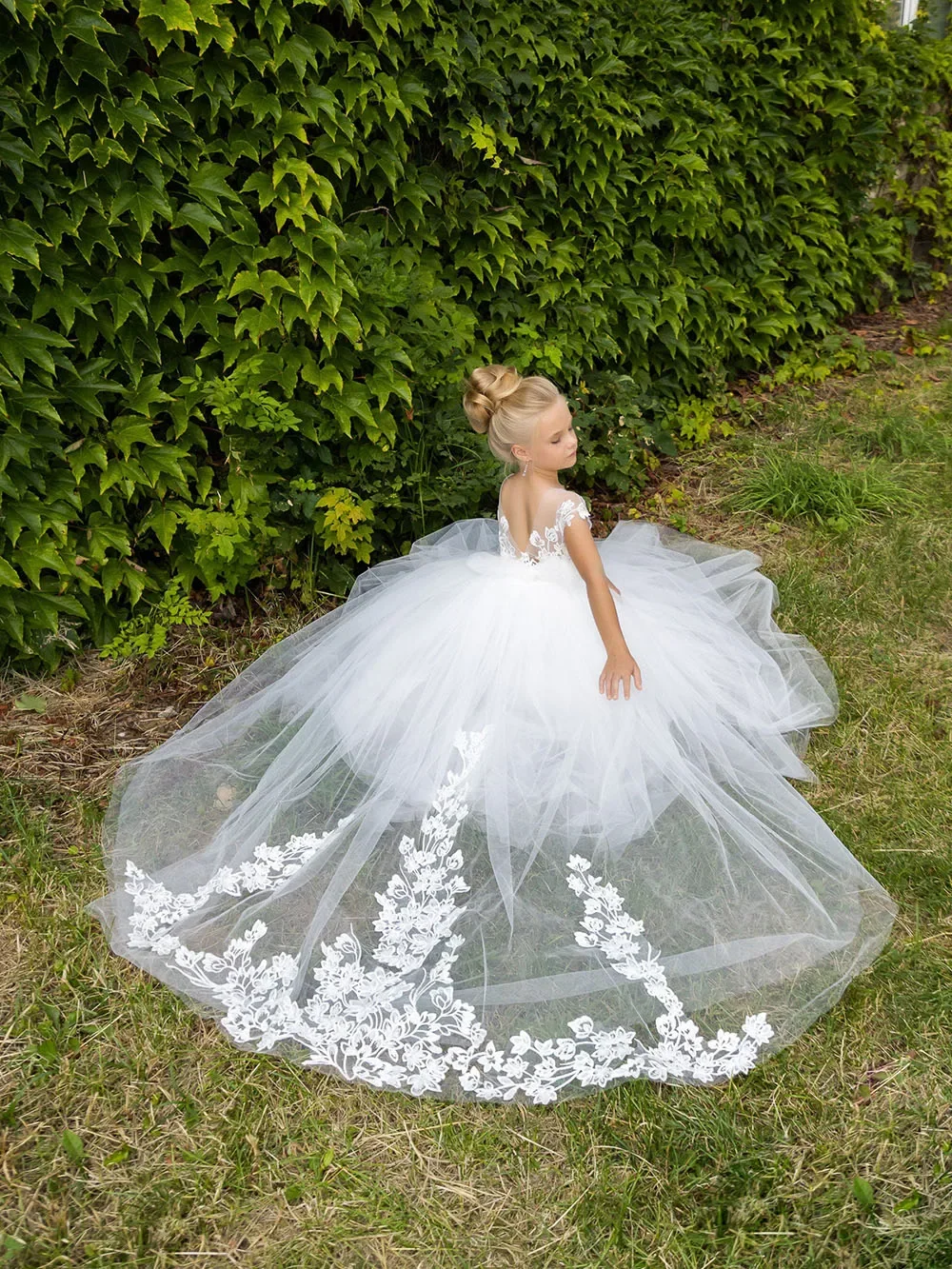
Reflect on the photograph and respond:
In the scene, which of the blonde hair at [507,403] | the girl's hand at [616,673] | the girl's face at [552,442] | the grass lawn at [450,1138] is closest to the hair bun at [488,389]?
the blonde hair at [507,403]

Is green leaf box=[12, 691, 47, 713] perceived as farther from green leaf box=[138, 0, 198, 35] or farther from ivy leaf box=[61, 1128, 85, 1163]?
green leaf box=[138, 0, 198, 35]

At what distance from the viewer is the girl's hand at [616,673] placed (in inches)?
104

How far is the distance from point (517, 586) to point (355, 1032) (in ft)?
4.17

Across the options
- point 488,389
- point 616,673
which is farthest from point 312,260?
point 616,673

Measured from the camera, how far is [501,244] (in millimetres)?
3934

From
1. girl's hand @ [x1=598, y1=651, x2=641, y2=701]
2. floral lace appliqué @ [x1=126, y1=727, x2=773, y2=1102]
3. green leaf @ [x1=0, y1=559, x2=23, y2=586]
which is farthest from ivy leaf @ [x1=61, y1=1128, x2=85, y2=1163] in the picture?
green leaf @ [x1=0, y1=559, x2=23, y2=586]

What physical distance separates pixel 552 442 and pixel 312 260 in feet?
3.75

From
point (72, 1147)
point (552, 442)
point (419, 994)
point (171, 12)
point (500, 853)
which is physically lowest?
point (72, 1147)

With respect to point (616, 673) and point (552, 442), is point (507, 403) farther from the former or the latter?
point (616, 673)

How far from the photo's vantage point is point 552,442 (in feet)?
8.91

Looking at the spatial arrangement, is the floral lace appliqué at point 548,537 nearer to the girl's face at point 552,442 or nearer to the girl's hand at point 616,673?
the girl's face at point 552,442

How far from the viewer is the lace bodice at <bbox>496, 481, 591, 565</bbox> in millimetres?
2705

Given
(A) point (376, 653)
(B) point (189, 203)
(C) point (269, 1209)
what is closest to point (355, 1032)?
(C) point (269, 1209)

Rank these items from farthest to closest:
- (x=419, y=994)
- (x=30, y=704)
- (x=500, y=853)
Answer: (x=30, y=704) → (x=500, y=853) → (x=419, y=994)
